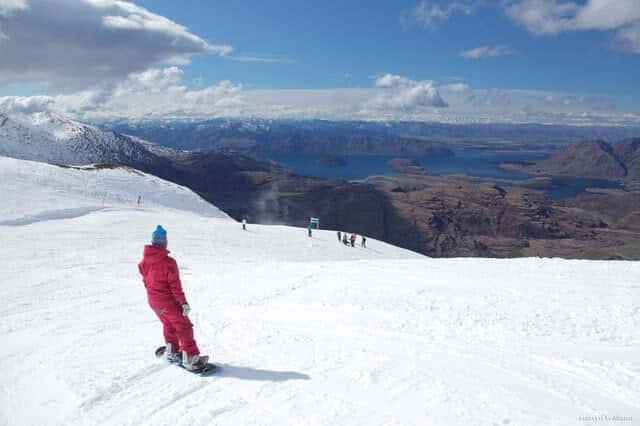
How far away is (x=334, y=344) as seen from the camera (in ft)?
27.5

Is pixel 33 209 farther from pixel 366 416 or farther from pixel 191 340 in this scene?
pixel 366 416

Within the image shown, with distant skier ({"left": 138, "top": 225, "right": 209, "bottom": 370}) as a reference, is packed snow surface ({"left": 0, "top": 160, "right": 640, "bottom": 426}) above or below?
below

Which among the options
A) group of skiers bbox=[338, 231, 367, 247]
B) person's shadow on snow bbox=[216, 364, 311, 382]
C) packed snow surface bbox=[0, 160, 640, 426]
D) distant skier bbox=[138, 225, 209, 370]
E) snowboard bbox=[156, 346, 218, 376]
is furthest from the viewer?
group of skiers bbox=[338, 231, 367, 247]

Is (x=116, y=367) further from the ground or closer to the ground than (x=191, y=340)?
closer to the ground

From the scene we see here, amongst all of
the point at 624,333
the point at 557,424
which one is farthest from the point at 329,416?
the point at 624,333

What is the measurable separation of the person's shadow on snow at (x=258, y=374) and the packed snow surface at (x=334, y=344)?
33mm

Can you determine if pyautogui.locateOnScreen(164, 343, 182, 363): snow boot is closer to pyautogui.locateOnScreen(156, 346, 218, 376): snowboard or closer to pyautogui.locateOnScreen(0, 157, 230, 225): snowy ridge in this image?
pyautogui.locateOnScreen(156, 346, 218, 376): snowboard

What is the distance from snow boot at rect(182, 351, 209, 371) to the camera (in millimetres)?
6875

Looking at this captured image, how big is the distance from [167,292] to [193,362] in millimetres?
1203

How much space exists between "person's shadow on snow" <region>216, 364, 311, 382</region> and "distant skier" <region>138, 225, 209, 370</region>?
394mm

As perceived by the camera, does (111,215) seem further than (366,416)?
Yes

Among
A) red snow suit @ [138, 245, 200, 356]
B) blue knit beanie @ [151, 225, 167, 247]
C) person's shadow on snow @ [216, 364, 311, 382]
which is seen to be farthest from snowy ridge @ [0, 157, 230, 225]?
person's shadow on snow @ [216, 364, 311, 382]

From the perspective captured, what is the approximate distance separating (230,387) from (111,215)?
31.2 m

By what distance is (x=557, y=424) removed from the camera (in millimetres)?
5766
